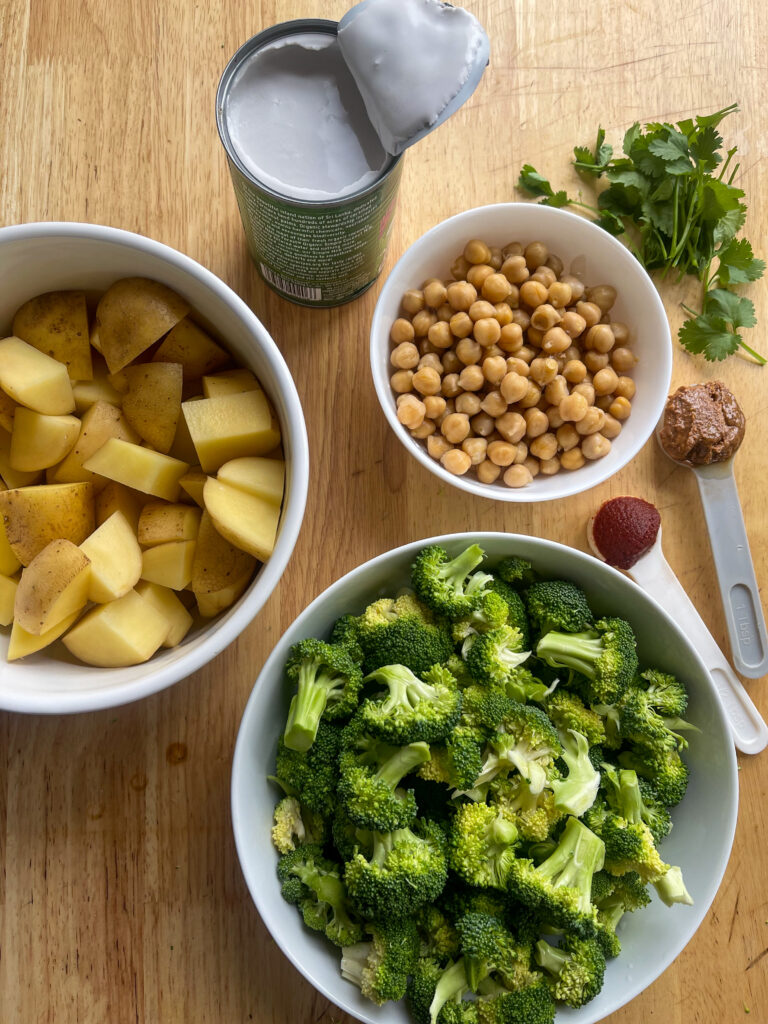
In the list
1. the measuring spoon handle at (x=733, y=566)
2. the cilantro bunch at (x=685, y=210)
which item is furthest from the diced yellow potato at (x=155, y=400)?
the measuring spoon handle at (x=733, y=566)

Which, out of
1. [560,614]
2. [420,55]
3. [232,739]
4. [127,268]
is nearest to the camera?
[420,55]

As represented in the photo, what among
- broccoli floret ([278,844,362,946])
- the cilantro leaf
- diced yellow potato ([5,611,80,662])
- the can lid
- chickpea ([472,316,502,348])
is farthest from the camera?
the cilantro leaf

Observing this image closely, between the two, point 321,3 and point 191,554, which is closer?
point 191,554

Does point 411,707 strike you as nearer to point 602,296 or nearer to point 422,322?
point 422,322

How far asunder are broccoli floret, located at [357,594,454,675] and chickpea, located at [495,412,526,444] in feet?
1.03

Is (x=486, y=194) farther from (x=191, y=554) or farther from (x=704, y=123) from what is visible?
(x=191, y=554)

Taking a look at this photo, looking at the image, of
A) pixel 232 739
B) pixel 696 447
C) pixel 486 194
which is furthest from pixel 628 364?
pixel 232 739

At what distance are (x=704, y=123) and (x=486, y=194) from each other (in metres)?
0.37

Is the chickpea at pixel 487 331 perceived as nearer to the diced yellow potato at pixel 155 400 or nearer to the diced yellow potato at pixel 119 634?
the diced yellow potato at pixel 155 400

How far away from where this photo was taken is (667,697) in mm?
1217

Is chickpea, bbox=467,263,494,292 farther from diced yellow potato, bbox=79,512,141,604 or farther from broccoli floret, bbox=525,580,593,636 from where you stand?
diced yellow potato, bbox=79,512,141,604

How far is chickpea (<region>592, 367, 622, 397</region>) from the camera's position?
4.34 feet

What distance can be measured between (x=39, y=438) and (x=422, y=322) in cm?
63

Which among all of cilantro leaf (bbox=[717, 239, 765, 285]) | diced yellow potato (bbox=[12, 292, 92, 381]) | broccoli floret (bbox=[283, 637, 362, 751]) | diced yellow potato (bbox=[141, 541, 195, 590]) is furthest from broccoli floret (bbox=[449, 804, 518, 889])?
cilantro leaf (bbox=[717, 239, 765, 285])
